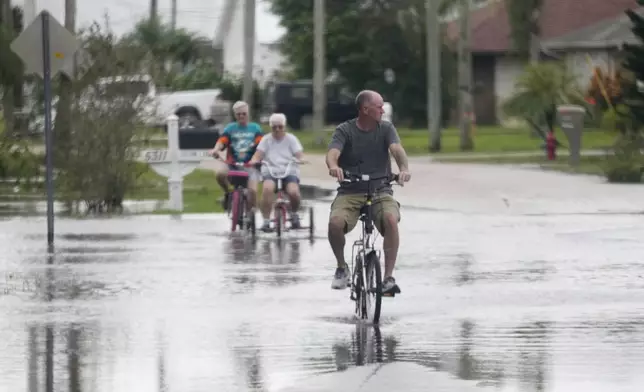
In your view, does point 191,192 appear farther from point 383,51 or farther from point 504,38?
point 504,38

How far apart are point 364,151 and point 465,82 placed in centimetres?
3424

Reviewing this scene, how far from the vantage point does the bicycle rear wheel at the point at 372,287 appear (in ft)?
40.7

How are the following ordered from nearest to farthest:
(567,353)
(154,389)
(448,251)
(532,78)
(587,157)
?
1. (154,389)
2. (567,353)
3. (448,251)
4. (587,157)
5. (532,78)

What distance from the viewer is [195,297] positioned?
14.3 metres

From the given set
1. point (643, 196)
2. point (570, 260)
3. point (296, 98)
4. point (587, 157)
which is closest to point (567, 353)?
point (570, 260)

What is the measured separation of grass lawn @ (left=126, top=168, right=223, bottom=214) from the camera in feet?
85.5

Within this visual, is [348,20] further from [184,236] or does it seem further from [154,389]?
[154,389]

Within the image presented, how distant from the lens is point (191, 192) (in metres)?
30.2

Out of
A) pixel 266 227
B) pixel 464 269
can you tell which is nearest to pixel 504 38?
pixel 266 227

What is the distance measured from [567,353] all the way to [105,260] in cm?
793

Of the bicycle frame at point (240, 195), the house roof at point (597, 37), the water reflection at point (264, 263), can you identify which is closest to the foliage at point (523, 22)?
the house roof at point (597, 37)

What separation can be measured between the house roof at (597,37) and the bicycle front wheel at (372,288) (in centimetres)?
3899

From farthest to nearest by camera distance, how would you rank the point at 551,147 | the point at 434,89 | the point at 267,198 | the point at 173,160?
the point at 434,89, the point at 551,147, the point at 173,160, the point at 267,198

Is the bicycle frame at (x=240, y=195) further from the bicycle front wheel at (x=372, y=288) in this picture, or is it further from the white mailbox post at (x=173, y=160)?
the bicycle front wheel at (x=372, y=288)
